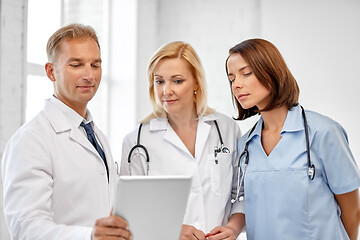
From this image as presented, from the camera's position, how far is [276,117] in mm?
1761

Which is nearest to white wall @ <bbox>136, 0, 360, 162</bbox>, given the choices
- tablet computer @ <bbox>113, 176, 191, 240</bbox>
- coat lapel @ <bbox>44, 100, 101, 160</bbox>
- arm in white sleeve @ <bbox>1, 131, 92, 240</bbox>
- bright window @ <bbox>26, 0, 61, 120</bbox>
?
bright window @ <bbox>26, 0, 61, 120</bbox>

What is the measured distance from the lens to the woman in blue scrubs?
5.19ft

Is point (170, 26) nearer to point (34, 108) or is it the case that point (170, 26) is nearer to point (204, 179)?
point (34, 108)

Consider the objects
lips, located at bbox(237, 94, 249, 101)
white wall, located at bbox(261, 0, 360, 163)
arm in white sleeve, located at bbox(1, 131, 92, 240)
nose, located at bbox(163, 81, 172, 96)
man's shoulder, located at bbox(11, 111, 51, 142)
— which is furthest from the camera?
white wall, located at bbox(261, 0, 360, 163)

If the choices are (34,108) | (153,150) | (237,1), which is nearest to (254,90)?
(153,150)

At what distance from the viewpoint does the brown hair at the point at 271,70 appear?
1662 millimetres

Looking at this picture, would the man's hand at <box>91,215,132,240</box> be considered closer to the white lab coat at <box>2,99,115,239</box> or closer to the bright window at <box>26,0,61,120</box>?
the white lab coat at <box>2,99,115,239</box>

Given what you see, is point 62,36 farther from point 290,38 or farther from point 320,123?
point 290,38

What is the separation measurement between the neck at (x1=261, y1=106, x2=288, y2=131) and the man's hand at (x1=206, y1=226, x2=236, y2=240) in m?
0.48

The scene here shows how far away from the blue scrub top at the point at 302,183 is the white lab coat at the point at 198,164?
0.22 metres

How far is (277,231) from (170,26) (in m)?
3.26

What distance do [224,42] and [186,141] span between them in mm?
2516

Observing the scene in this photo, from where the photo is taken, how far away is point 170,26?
4.48 m

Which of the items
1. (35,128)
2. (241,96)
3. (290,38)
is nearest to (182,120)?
(241,96)
